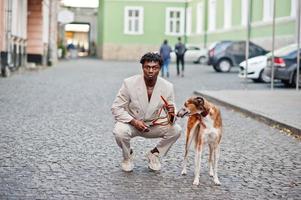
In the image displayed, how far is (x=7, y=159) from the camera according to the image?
8656 mm

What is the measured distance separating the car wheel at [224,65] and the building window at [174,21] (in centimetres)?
2584

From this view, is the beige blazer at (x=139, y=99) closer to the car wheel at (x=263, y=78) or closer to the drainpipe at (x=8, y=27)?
the car wheel at (x=263, y=78)

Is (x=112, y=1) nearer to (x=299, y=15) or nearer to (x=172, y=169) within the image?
(x=299, y=15)

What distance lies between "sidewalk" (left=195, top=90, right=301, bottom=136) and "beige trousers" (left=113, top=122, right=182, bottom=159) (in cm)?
447

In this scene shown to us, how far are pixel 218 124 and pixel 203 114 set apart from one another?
0.25m

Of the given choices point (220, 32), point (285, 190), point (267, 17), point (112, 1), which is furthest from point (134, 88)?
point (112, 1)

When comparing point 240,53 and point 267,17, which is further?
point 267,17

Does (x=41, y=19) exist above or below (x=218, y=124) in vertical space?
above

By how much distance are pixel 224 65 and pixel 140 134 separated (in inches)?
1161

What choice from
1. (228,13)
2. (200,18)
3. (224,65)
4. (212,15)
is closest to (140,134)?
(224,65)

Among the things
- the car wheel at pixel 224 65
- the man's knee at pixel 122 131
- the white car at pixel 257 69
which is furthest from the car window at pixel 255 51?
the man's knee at pixel 122 131

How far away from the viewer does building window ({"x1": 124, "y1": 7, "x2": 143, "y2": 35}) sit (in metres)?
62.1

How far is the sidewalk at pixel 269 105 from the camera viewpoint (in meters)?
13.2

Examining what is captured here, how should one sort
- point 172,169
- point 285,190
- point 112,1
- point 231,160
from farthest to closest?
point 112,1, point 231,160, point 172,169, point 285,190
